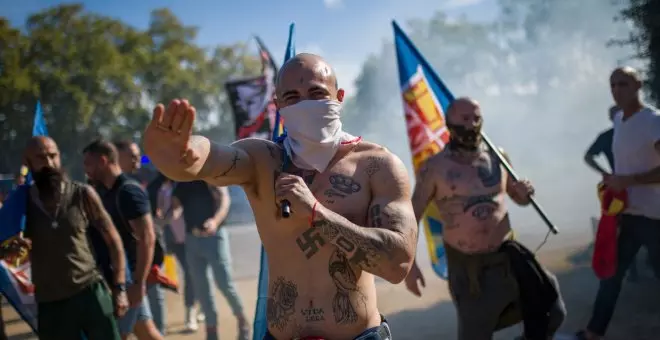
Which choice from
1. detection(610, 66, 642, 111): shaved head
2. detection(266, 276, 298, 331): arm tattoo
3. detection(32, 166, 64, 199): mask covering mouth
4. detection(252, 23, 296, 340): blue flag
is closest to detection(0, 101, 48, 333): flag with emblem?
detection(32, 166, 64, 199): mask covering mouth

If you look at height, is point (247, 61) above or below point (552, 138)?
→ above

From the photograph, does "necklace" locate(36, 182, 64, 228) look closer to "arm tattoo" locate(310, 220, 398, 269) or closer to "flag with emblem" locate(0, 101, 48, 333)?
"flag with emblem" locate(0, 101, 48, 333)

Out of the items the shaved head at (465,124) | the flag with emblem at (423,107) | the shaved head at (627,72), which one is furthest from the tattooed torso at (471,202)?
the shaved head at (627,72)

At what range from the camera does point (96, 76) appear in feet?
95.8

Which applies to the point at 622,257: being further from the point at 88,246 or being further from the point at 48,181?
the point at 48,181

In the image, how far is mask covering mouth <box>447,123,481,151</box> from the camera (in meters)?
3.88

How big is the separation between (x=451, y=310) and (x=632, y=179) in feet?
9.84

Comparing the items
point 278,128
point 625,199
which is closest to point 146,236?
point 278,128

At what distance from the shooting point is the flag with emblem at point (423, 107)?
504cm

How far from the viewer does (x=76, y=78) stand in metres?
29.0

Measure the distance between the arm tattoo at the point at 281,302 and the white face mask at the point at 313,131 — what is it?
1.52 ft

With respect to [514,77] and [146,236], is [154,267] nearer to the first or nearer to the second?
[146,236]

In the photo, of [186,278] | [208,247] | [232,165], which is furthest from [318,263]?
[186,278]

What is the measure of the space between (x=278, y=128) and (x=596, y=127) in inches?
1483
